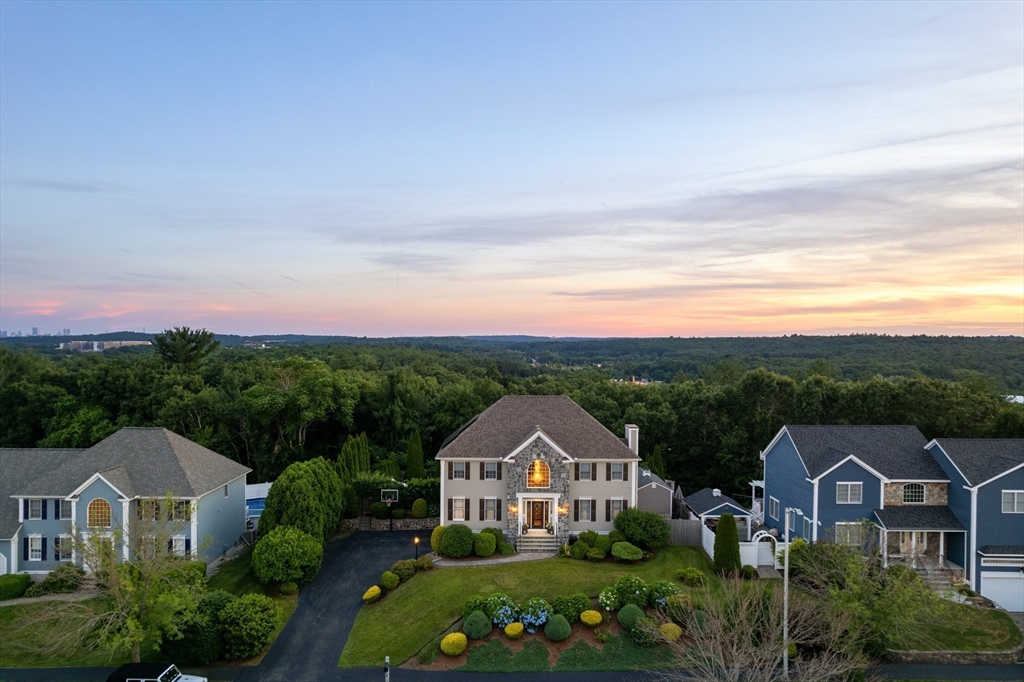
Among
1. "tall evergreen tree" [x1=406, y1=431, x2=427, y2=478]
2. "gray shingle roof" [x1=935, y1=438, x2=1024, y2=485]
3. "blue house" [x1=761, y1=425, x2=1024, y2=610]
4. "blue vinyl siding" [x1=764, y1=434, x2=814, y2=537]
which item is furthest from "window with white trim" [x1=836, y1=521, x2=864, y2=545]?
"tall evergreen tree" [x1=406, y1=431, x2=427, y2=478]

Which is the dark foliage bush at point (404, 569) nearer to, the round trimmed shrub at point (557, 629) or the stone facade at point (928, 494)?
the round trimmed shrub at point (557, 629)

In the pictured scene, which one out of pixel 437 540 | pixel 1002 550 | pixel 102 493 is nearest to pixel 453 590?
pixel 437 540

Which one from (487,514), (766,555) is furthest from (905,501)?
(487,514)

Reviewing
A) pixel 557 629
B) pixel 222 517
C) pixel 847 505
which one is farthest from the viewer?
pixel 222 517

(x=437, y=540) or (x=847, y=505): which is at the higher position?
(x=847, y=505)

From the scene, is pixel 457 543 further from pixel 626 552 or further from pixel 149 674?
pixel 149 674

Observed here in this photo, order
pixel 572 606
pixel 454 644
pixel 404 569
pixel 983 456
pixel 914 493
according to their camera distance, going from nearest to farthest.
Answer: pixel 454 644 → pixel 572 606 → pixel 404 569 → pixel 983 456 → pixel 914 493

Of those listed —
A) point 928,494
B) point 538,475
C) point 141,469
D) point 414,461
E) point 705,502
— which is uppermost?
point 141,469

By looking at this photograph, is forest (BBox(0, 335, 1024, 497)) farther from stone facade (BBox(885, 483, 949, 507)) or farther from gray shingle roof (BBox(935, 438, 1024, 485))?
stone facade (BBox(885, 483, 949, 507))

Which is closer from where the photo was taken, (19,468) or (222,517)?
(19,468)
